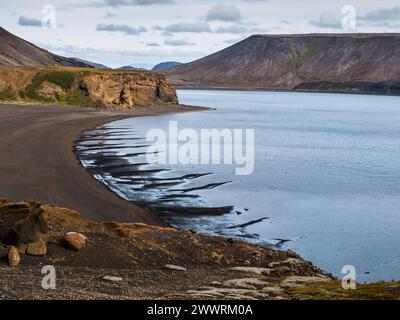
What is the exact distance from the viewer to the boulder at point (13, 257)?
17.5 m

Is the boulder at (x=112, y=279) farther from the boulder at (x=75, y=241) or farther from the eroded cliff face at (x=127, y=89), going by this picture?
the eroded cliff face at (x=127, y=89)

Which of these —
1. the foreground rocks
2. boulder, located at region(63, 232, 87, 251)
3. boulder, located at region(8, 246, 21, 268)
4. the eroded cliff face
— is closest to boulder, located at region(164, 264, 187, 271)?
the foreground rocks

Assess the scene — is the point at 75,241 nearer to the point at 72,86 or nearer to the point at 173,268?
the point at 173,268

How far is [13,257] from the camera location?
17656 mm

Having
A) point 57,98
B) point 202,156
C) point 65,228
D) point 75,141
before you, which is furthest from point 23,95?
point 65,228

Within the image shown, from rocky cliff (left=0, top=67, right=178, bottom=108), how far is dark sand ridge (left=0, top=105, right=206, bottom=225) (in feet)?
89.4

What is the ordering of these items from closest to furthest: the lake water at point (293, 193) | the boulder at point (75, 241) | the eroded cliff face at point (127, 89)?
the boulder at point (75, 241) < the lake water at point (293, 193) < the eroded cliff face at point (127, 89)

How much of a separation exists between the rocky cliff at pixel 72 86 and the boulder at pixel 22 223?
79.9 meters

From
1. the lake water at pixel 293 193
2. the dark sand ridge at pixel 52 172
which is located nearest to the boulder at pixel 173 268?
the lake water at pixel 293 193

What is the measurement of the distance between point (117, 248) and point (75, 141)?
37.9 meters

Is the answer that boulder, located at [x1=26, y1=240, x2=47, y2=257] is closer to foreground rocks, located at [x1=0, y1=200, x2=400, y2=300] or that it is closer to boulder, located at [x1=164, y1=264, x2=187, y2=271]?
foreground rocks, located at [x1=0, y1=200, x2=400, y2=300]

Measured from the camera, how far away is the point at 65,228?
20.5m

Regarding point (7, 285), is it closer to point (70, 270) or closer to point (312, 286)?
point (70, 270)

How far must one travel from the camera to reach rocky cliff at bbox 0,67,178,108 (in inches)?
3953
